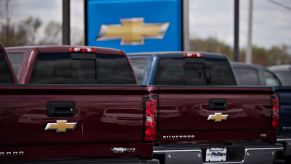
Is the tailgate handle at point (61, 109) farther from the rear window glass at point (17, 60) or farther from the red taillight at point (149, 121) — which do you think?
the rear window glass at point (17, 60)

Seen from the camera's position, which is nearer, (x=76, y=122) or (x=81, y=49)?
(x=76, y=122)

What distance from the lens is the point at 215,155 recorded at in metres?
8.37

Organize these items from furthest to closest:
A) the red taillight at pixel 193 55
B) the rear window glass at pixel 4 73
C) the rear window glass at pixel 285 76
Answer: the rear window glass at pixel 285 76 < the red taillight at pixel 193 55 < the rear window glass at pixel 4 73

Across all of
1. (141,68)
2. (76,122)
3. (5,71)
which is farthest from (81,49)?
(141,68)

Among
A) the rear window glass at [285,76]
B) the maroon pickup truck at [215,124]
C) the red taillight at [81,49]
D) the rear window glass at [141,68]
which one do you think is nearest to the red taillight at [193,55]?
the rear window glass at [141,68]

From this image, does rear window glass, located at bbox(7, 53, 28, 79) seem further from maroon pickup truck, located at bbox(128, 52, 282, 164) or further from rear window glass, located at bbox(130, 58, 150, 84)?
rear window glass, located at bbox(130, 58, 150, 84)

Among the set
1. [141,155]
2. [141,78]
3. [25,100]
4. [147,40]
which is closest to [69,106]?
[25,100]

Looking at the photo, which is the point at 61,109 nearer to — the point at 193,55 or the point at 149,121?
the point at 149,121

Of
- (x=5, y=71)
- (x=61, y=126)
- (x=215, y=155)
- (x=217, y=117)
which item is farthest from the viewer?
(x=215, y=155)

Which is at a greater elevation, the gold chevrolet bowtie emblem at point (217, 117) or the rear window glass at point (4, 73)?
the rear window glass at point (4, 73)

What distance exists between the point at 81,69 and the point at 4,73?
1.16 meters

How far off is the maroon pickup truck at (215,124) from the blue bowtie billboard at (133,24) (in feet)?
30.2

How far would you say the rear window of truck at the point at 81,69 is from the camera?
25.4 ft

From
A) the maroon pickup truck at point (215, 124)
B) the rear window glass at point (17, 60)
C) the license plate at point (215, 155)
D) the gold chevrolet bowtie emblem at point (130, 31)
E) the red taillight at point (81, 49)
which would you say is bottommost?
the license plate at point (215, 155)
